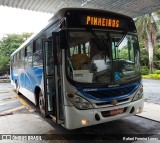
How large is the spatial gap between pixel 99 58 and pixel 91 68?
32cm

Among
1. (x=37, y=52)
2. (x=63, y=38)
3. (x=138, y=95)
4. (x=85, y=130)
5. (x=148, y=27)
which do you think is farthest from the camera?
(x=148, y=27)

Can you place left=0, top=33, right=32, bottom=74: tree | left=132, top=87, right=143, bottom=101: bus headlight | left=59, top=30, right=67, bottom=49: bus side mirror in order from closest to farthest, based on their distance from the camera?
left=59, top=30, right=67, bottom=49: bus side mirror < left=132, top=87, right=143, bottom=101: bus headlight < left=0, top=33, right=32, bottom=74: tree

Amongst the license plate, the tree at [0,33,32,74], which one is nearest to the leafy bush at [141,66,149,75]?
the tree at [0,33,32,74]

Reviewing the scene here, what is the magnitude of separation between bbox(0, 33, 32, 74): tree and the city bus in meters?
24.2

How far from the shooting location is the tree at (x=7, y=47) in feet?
89.5

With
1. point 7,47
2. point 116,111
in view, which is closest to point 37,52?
point 116,111

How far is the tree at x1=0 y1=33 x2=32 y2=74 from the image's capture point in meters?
27.3

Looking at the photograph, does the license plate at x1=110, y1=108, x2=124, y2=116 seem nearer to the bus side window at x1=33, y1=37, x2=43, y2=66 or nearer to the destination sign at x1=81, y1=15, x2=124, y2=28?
the destination sign at x1=81, y1=15, x2=124, y2=28

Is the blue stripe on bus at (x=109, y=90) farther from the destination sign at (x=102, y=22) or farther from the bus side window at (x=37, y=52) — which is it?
the bus side window at (x=37, y=52)

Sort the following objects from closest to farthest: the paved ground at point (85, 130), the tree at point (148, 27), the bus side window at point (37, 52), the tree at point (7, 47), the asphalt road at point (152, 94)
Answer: the paved ground at point (85, 130)
the bus side window at point (37, 52)
the asphalt road at point (152, 94)
the tree at point (148, 27)
the tree at point (7, 47)

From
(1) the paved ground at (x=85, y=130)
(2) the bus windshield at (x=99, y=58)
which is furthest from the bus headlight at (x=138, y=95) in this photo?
(1) the paved ground at (x=85, y=130)

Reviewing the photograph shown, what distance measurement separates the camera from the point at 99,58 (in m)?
4.40

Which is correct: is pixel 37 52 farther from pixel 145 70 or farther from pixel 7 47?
pixel 7 47

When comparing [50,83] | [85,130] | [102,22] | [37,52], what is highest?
[102,22]
